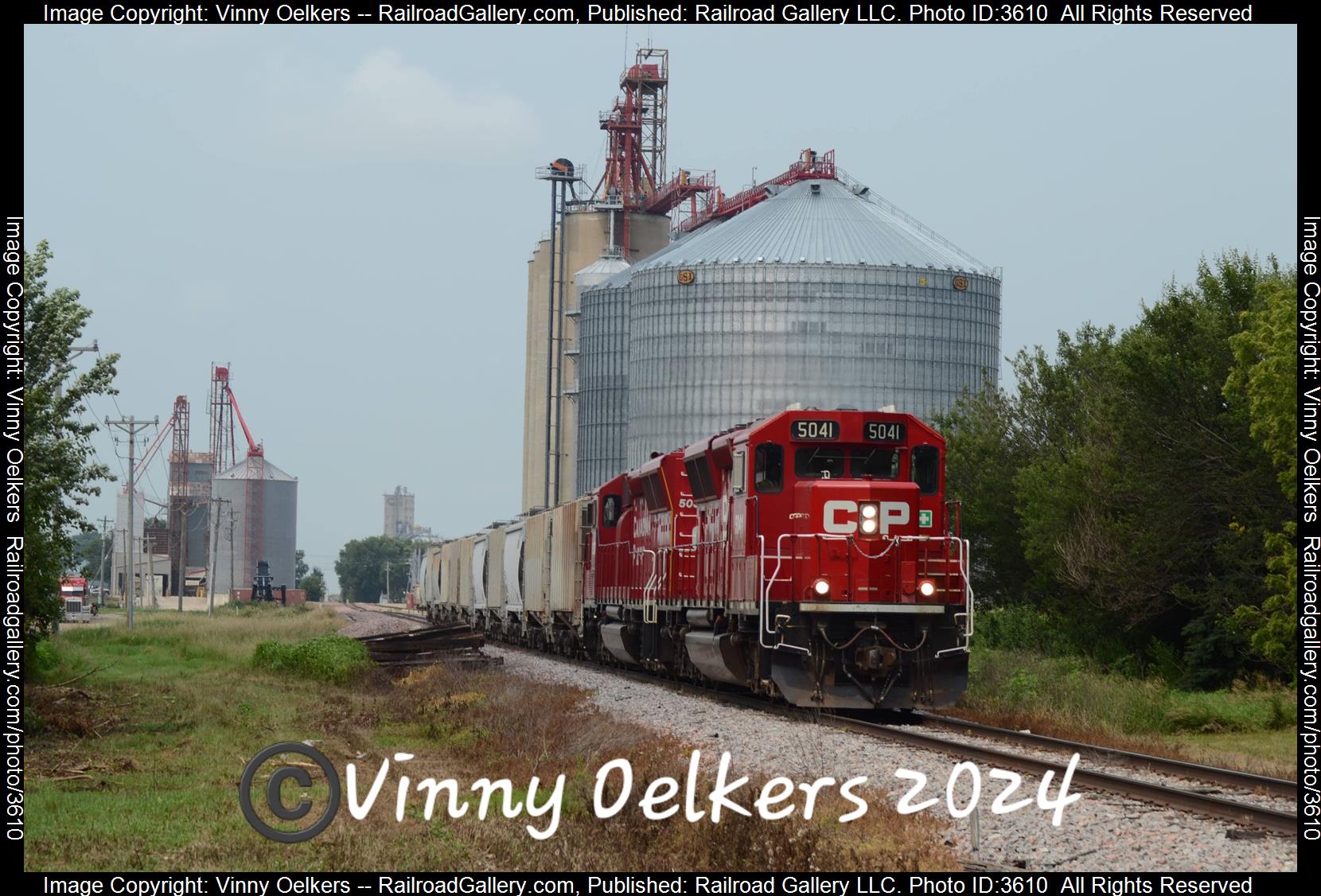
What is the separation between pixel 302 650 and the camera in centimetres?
3016

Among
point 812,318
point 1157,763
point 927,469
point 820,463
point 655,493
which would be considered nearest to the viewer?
point 1157,763

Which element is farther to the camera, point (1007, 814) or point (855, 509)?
point (855, 509)

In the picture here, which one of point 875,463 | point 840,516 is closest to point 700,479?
point 875,463

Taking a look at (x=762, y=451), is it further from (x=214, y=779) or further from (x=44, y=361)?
(x=44, y=361)

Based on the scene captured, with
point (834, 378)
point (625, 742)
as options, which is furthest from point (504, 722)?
point (834, 378)

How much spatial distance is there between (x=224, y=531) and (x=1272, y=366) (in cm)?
16677

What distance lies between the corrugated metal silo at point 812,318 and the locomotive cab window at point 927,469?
66.1 meters

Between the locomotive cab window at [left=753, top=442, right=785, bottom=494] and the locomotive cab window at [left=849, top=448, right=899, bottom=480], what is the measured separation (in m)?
1.12

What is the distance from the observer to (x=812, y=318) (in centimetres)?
9050

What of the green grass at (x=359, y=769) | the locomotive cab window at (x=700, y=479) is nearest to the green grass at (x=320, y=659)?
the green grass at (x=359, y=769)

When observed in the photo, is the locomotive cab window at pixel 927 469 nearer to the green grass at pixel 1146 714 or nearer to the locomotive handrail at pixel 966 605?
the locomotive handrail at pixel 966 605

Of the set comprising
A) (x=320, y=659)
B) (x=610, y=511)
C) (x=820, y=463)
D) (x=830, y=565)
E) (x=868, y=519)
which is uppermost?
(x=820, y=463)

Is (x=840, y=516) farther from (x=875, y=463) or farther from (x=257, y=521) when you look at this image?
(x=257, y=521)

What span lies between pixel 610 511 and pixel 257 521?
153332 millimetres
